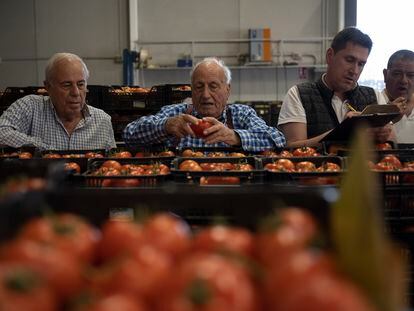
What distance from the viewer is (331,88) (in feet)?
11.9

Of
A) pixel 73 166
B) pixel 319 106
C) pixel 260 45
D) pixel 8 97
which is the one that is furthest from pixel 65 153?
pixel 260 45

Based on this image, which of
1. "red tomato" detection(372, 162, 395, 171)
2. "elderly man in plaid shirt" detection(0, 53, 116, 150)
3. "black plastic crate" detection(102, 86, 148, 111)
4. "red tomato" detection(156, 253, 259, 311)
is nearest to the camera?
"red tomato" detection(156, 253, 259, 311)

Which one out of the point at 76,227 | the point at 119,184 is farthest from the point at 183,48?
the point at 76,227

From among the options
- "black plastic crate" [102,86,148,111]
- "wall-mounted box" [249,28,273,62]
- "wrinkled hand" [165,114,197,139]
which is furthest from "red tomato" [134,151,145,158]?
"wall-mounted box" [249,28,273,62]

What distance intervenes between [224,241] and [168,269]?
0.09m

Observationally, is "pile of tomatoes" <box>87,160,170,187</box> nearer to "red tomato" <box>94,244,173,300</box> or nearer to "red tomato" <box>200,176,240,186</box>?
"red tomato" <box>200,176,240,186</box>

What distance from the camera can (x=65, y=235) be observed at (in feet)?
2.50

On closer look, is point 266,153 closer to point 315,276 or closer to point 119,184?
point 119,184

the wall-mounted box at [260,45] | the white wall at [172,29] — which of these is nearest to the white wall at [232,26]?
the white wall at [172,29]

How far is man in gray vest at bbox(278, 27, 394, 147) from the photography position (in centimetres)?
347

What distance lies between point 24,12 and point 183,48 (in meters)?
2.99

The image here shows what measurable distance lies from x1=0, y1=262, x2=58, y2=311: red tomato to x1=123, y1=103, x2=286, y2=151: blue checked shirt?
244cm

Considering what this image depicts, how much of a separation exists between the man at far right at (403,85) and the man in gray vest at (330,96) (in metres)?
0.45

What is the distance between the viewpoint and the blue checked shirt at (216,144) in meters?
3.16
